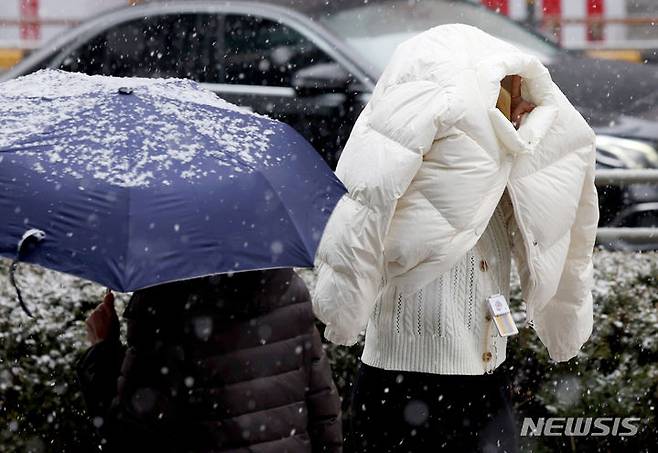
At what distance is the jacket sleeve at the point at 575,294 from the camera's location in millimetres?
3943

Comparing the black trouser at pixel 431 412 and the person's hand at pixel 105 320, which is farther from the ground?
the person's hand at pixel 105 320

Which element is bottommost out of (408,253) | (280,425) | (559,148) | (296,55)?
(296,55)

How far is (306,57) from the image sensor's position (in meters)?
9.02

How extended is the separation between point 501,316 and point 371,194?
518 millimetres

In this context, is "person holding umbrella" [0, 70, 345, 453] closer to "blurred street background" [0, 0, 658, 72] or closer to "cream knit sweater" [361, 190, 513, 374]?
"cream knit sweater" [361, 190, 513, 374]

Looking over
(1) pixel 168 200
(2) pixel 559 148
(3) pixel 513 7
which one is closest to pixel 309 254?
(1) pixel 168 200

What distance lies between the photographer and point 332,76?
8695 millimetres

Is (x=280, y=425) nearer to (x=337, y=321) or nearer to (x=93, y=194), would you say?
(x=337, y=321)

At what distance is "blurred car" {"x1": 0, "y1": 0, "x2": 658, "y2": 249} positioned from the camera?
8672 mm

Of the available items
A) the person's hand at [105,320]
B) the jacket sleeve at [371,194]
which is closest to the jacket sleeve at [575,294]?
the jacket sleeve at [371,194]

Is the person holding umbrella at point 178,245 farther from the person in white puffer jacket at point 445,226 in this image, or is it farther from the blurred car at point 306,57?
the blurred car at point 306,57

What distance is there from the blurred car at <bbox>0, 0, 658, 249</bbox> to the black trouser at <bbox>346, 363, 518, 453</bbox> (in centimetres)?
459

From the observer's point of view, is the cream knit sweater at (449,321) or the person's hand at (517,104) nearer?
the cream knit sweater at (449,321)

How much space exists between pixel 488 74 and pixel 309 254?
2.42ft
